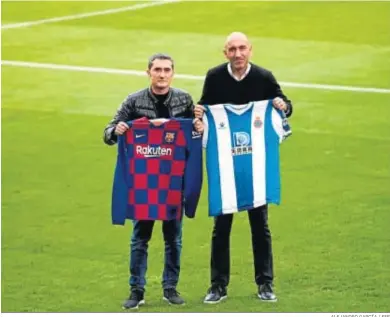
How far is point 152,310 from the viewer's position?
11.3m

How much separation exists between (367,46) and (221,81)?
11.8 m

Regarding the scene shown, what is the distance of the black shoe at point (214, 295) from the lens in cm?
1153

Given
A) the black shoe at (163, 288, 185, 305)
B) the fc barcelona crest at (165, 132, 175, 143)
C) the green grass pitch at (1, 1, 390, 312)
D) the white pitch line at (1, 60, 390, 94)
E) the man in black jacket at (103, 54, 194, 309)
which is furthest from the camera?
the white pitch line at (1, 60, 390, 94)

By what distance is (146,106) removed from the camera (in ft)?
36.5

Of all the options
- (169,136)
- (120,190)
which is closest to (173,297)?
(120,190)

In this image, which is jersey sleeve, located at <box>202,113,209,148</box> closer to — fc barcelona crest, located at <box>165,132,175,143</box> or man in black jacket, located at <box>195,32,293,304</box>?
man in black jacket, located at <box>195,32,293,304</box>

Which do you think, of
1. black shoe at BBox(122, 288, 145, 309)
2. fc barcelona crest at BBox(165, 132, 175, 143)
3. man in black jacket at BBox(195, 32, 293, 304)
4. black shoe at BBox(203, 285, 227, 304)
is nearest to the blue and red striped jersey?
fc barcelona crest at BBox(165, 132, 175, 143)

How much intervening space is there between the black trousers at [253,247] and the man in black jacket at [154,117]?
31 cm

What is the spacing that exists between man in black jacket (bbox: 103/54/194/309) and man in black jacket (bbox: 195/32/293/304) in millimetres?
208

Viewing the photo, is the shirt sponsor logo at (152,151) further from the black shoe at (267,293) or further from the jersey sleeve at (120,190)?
the black shoe at (267,293)

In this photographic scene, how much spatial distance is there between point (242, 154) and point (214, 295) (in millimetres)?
1122

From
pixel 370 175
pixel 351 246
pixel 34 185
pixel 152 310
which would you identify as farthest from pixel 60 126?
pixel 152 310

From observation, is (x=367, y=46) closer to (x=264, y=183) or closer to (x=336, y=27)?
(x=336, y=27)

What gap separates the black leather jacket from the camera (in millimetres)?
11109
